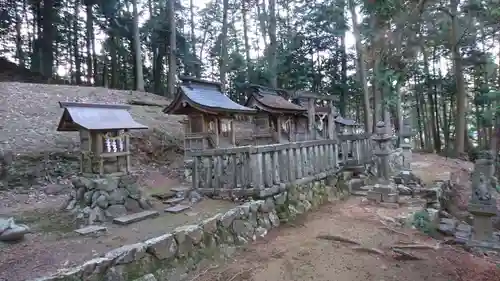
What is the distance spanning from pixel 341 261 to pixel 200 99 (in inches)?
273

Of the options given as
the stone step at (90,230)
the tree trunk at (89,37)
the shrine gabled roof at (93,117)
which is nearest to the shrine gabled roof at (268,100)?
the shrine gabled roof at (93,117)

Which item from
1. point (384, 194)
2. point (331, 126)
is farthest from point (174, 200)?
point (331, 126)

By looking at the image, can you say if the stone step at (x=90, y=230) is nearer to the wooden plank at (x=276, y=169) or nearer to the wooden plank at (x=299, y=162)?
the wooden plank at (x=276, y=169)

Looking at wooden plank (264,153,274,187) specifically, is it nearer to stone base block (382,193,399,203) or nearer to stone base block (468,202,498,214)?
stone base block (382,193,399,203)

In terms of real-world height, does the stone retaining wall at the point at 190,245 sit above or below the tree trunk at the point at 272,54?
below

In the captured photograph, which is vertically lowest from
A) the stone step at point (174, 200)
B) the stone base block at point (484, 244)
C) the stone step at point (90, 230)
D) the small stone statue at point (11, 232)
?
the stone base block at point (484, 244)

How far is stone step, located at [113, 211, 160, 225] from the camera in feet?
16.9

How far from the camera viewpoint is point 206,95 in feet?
34.9

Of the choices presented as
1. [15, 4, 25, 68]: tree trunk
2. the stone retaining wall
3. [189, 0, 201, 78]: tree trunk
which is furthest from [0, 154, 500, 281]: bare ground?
[15, 4, 25, 68]: tree trunk

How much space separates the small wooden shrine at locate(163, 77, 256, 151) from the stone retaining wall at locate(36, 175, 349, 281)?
13.3 feet

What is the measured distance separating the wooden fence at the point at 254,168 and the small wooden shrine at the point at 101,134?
1.64 metres

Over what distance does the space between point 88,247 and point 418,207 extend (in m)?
7.31

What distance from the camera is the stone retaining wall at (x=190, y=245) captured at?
3.58 meters

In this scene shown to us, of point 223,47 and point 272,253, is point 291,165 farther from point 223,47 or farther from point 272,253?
point 223,47
